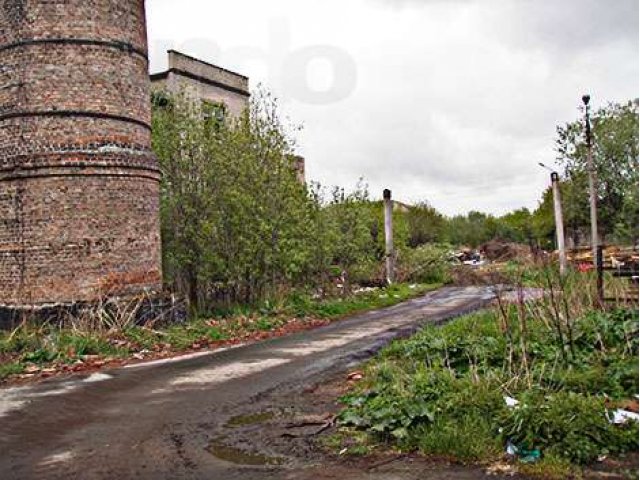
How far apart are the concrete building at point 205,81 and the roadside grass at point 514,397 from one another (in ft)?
59.4

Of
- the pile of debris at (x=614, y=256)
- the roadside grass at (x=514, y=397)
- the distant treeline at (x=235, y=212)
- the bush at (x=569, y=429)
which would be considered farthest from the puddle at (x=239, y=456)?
the pile of debris at (x=614, y=256)

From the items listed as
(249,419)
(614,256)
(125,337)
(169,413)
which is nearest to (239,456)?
(249,419)

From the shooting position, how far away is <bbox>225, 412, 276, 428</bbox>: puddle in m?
6.95

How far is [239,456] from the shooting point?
5.83 meters

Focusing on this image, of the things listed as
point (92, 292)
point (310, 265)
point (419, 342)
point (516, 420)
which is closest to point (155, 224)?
point (92, 292)

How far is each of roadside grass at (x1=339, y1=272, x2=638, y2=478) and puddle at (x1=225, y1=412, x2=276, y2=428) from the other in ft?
3.03

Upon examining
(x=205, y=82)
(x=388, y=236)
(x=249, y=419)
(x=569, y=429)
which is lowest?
(x=249, y=419)

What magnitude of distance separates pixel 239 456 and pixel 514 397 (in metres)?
2.72

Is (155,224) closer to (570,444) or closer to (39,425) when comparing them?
(39,425)

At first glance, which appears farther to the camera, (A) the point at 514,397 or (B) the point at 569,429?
(A) the point at 514,397

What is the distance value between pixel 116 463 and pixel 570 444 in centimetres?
396

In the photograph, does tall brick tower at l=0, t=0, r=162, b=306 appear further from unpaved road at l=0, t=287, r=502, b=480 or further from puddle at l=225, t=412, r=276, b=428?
puddle at l=225, t=412, r=276, b=428

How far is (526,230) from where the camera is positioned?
148 ft

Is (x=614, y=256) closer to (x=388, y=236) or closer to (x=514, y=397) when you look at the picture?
(x=388, y=236)
